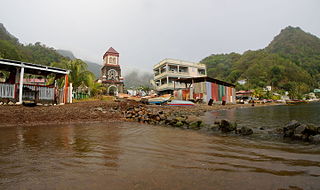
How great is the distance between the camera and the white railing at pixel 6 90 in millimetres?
10461

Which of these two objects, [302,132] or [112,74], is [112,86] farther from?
[302,132]

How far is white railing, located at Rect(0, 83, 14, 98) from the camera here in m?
10.5

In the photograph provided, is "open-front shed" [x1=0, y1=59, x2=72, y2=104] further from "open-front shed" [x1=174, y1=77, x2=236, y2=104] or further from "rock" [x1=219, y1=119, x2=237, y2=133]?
"open-front shed" [x1=174, y1=77, x2=236, y2=104]

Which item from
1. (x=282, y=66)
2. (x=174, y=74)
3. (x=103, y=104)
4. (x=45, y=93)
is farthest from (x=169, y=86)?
(x=282, y=66)

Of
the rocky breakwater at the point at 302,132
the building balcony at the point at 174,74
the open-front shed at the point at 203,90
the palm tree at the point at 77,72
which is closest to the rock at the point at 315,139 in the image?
the rocky breakwater at the point at 302,132

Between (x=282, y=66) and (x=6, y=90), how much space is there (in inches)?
3900

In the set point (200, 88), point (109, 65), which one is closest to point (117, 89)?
point (109, 65)

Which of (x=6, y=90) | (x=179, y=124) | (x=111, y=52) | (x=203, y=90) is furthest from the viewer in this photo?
(x=111, y=52)

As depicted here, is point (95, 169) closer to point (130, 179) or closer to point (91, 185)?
point (91, 185)

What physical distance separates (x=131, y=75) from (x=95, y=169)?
164 meters

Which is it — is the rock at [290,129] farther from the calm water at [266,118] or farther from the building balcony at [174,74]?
the building balcony at [174,74]

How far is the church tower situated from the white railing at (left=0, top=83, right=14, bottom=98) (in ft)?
94.8

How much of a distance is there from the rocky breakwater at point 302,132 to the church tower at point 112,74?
1501 inches

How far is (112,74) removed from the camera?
42188mm
